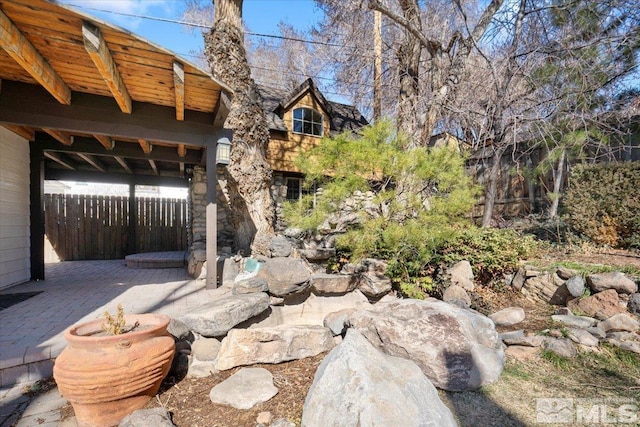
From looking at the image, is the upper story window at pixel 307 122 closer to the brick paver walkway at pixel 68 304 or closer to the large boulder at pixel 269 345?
the brick paver walkway at pixel 68 304

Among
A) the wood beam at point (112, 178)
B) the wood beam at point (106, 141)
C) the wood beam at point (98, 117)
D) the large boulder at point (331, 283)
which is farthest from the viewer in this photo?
the wood beam at point (112, 178)

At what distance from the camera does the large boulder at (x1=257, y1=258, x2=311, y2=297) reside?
3664 millimetres

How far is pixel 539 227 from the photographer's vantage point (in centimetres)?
670

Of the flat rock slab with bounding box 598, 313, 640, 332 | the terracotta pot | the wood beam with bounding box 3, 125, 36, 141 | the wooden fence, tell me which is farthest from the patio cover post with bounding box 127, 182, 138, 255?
the flat rock slab with bounding box 598, 313, 640, 332

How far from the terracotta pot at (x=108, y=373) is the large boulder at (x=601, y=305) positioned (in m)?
4.66

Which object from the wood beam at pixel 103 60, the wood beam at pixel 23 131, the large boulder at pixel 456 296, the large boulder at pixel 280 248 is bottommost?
the large boulder at pixel 456 296

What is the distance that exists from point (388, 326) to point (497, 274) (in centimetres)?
268

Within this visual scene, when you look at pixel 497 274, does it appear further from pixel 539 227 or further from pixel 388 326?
pixel 539 227

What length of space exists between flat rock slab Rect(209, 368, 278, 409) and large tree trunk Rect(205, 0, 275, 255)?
9.38 ft

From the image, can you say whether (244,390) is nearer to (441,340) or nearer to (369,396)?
(369,396)

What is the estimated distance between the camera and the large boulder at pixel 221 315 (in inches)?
110

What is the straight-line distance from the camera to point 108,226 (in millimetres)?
7988

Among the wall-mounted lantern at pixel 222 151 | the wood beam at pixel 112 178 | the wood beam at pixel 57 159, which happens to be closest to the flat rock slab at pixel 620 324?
the wall-mounted lantern at pixel 222 151

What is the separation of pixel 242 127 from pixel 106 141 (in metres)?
2.12
